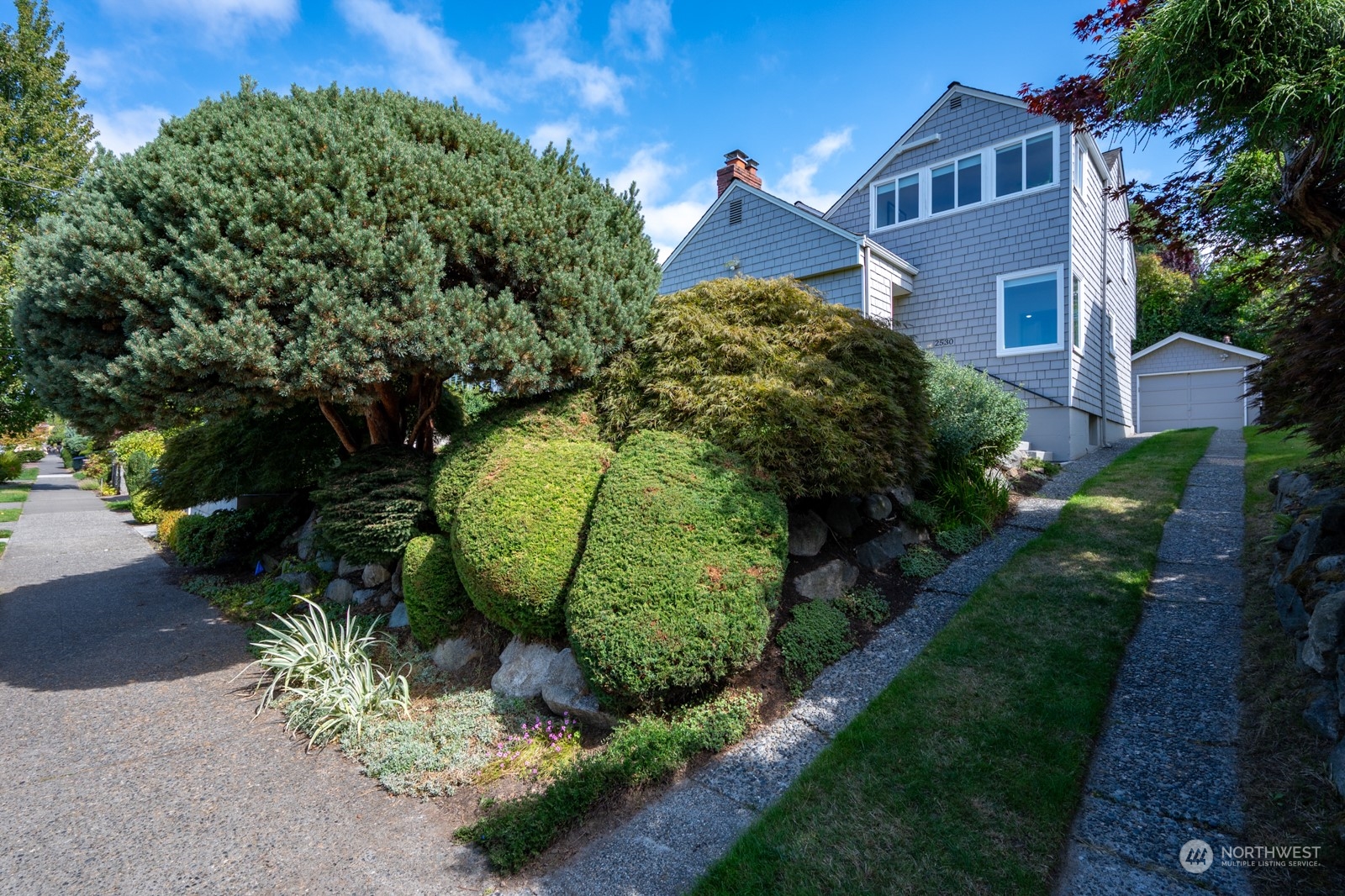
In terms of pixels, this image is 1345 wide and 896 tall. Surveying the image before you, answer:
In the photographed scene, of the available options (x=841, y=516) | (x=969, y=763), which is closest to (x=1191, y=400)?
(x=841, y=516)

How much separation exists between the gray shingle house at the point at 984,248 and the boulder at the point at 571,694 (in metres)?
Result: 7.84

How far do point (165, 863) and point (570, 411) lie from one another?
3708 millimetres

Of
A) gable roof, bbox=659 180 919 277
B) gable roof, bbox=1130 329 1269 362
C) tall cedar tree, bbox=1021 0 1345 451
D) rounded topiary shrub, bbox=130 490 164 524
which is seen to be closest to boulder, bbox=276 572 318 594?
gable roof, bbox=659 180 919 277

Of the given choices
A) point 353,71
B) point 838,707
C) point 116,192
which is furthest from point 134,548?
point 838,707

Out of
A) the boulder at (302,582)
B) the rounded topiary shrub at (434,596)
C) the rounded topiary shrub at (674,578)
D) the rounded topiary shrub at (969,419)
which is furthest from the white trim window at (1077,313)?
the boulder at (302,582)

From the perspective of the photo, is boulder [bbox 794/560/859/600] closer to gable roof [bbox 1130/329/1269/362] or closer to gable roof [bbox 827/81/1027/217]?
gable roof [bbox 827/81/1027/217]

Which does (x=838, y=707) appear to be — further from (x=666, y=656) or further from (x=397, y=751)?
(x=397, y=751)

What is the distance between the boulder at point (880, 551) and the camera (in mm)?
5203

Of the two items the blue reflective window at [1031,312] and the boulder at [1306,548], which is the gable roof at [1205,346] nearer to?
the blue reflective window at [1031,312]

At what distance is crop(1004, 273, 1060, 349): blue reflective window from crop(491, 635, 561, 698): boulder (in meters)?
10.2

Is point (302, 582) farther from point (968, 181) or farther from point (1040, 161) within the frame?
point (1040, 161)

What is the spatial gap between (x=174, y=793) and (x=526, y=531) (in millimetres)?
2407

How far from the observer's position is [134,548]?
35.7 ft

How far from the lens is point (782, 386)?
15.4 feet
